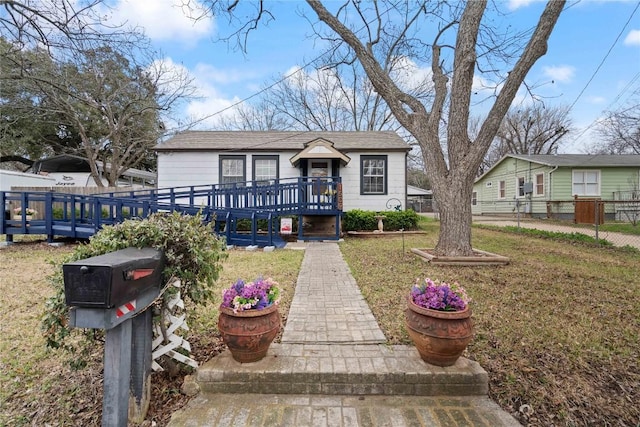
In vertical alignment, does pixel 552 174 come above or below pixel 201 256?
above

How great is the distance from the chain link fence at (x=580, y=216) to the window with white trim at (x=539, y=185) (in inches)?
24.2

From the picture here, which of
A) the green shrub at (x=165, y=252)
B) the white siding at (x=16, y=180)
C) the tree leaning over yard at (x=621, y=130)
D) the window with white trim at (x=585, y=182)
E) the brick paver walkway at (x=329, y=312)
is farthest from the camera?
the tree leaning over yard at (x=621, y=130)

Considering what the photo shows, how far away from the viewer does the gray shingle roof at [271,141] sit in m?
11.7

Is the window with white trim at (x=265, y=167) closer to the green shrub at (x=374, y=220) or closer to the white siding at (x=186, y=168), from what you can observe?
the white siding at (x=186, y=168)

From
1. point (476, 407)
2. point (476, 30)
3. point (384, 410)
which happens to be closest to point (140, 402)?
point (384, 410)

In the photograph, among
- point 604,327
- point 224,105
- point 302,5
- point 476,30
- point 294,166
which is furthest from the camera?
point 224,105

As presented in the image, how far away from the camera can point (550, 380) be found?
220 cm

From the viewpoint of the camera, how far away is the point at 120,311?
156 centimetres

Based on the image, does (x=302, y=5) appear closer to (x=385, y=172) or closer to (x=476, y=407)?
(x=385, y=172)

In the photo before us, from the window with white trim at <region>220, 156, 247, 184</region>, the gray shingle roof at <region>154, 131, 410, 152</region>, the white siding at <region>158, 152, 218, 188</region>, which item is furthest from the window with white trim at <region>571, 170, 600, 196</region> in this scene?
the white siding at <region>158, 152, 218, 188</region>

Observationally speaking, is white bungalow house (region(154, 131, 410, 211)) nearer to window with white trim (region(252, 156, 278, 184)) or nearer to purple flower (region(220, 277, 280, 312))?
window with white trim (region(252, 156, 278, 184))

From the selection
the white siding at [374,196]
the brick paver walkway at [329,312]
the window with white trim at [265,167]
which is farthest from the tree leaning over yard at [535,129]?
the brick paver walkway at [329,312]

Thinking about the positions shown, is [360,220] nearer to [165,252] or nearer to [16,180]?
[165,252]

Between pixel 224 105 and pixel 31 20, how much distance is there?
30.5 ft
